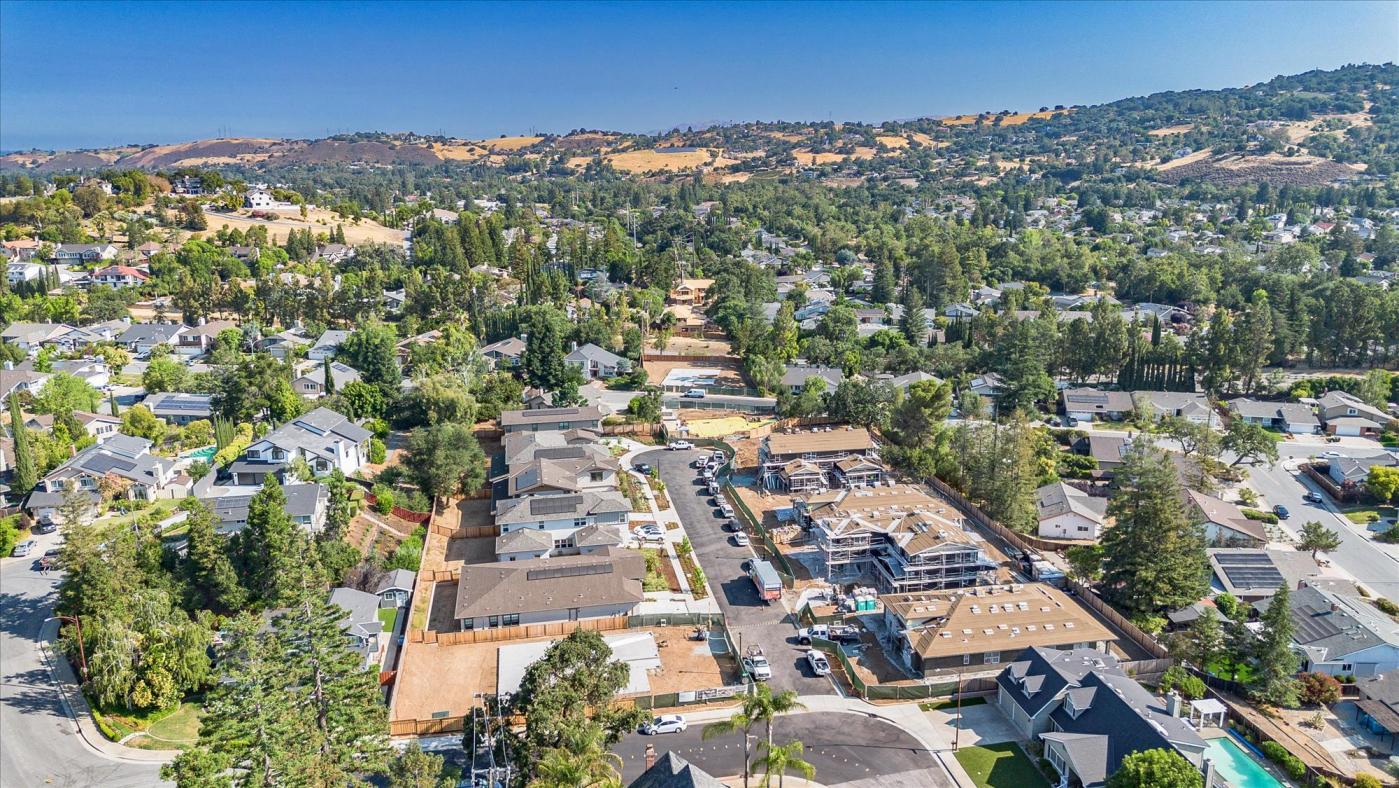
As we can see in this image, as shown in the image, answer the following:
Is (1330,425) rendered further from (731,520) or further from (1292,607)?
(731,520)

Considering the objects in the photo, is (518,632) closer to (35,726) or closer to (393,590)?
(393,590)

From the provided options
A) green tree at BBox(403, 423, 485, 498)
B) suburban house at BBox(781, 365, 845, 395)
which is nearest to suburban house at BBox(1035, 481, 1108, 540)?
suburban house at BBox(781, 365, 845, 395)

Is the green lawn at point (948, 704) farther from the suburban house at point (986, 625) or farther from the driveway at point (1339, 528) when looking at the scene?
the driveway at point (1339, 528)

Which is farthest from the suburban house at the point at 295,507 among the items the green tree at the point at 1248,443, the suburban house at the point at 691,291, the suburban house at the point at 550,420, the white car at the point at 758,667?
the suburban house at the point at 691,291

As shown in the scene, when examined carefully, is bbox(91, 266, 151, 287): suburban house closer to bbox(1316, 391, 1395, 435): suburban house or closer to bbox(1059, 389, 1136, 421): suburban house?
bbox(1059, 389, 1136, 421): suburban house

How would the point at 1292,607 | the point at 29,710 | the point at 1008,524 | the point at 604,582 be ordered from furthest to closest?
the point at 1008,524 → the point at 604,582 → the point at 1292,607 → the point at 29,710

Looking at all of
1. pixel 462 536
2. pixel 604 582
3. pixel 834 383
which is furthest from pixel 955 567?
pixel 834 383

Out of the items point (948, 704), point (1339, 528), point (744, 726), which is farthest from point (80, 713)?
point (1339, 528)
